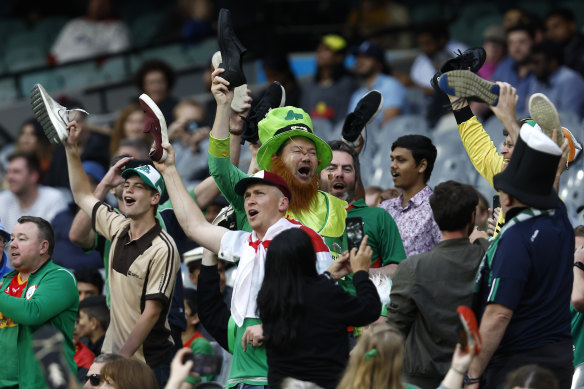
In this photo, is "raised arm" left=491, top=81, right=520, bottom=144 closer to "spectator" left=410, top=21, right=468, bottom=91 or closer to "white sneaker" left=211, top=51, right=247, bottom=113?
"white sneaker" left=211, top=51, right=247, bottom=113

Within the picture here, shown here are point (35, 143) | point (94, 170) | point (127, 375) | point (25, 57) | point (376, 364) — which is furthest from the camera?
point (25, 57)

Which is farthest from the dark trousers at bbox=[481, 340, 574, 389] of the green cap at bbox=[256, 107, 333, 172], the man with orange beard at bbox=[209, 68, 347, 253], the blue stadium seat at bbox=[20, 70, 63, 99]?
the blue stadium seat at bbox=[20, 70, 63, 99]

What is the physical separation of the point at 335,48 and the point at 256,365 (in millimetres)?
7637

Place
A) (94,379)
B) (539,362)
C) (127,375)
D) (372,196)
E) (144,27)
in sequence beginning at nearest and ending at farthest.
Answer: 1. (539,362)
2. (127,375)
3. (94,379)
4. (372,196)
5. (144,27)

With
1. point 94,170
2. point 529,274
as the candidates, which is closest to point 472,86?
point 529,274

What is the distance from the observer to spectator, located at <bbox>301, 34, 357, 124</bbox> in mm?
11930

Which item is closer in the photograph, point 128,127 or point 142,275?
point 142,275

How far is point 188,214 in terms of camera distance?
5707 millimetres

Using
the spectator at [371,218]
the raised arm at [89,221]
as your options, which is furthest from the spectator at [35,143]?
the spectator at [371,218]

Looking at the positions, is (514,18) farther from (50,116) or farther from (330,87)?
(50,116)

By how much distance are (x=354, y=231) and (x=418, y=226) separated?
469mm

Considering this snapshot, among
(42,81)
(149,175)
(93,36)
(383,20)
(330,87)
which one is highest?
(93,36)

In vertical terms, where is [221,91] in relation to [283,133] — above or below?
above

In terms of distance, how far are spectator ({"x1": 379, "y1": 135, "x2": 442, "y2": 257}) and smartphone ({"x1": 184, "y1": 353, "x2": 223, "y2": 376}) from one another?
65.3 inches
